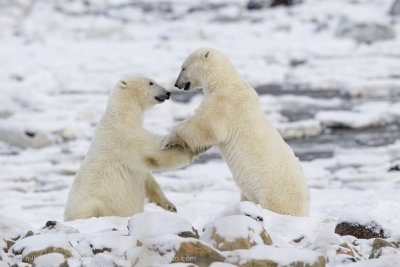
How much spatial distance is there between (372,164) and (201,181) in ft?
6.14

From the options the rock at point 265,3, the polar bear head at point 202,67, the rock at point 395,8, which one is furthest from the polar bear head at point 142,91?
the rock at point 265,3

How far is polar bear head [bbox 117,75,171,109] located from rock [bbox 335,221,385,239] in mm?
1915

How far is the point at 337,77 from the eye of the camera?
14.7m

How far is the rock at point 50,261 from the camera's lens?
131 inches

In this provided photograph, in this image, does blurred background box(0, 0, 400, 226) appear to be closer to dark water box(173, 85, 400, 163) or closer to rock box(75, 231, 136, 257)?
dark water box(173, 85, 400, 163)

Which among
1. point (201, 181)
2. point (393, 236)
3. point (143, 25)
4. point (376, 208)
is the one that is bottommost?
point (143, 25)

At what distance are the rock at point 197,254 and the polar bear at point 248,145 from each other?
188cm

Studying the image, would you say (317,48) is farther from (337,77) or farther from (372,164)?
(372,164)

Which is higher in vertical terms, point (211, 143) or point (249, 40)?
point (211, 143)

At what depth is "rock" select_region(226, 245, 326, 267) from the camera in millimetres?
3076

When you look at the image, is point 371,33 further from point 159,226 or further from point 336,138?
point 159,226

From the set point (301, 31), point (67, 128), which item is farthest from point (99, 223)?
point (301, 31)

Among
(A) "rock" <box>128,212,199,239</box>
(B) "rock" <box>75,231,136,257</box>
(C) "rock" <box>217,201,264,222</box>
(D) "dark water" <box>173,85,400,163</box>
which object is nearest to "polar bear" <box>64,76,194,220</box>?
(C) "rock" <box>217,201,264,222</box>

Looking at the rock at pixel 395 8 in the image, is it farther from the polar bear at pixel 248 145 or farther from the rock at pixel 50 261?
the rock at pixel 50 261
